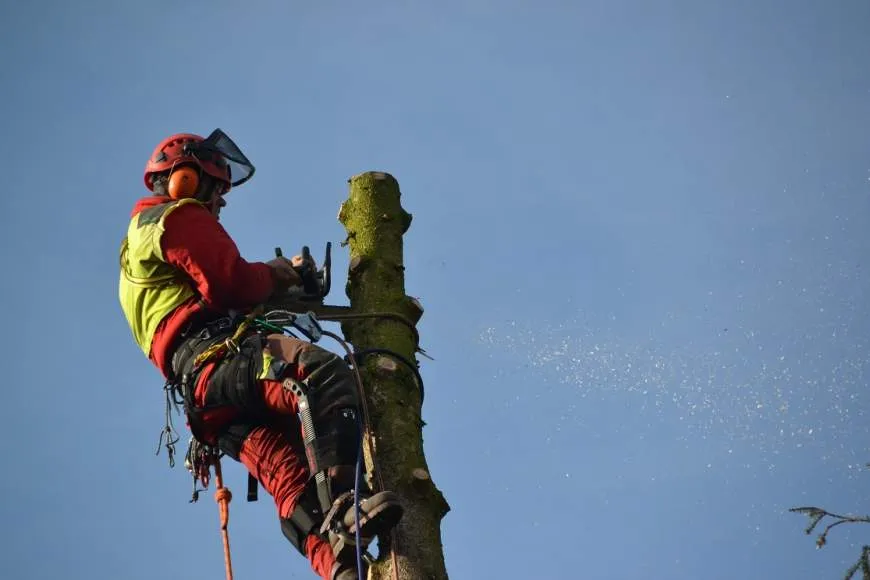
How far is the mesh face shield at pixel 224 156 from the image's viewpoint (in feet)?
17.5

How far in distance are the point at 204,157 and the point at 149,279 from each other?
735 millimetres

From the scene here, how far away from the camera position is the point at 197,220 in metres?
4.83

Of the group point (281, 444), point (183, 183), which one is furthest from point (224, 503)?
point (183, 183)

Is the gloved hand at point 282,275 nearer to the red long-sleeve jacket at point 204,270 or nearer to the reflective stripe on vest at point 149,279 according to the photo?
the red long-sleeve jacket at point 204,270

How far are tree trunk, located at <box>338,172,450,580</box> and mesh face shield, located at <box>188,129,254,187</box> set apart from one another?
0.51m

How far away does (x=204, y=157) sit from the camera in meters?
5.33

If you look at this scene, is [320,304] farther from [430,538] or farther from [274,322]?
[430,538]

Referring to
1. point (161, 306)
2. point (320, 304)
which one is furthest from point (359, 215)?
point (161, 306)

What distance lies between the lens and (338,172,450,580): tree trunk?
13.3 ft

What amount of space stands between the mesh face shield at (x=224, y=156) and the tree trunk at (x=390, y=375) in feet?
1.68

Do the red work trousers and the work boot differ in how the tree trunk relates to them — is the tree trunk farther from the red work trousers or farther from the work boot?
the red work trousers

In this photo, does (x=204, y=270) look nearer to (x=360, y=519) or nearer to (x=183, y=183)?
(x=183, y=183)

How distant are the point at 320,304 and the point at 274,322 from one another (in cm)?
34

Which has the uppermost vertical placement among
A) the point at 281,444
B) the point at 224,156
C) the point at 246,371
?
the point at 224,156
